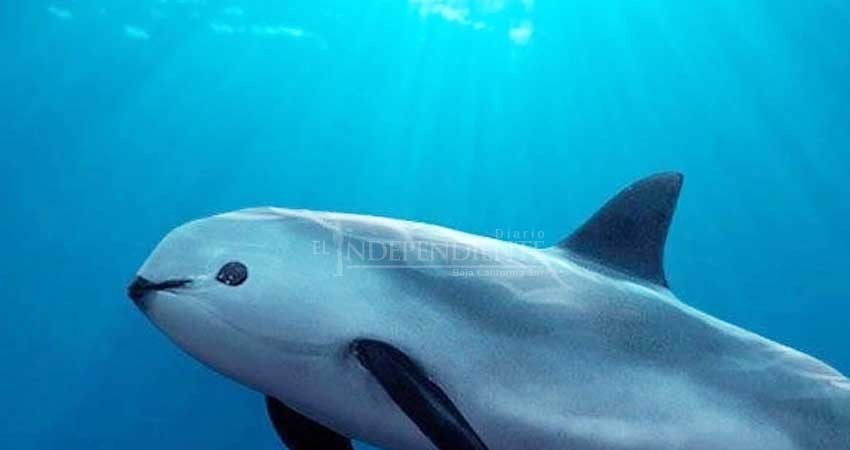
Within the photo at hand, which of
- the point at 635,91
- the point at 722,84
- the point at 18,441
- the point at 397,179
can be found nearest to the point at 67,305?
the point at 18,441

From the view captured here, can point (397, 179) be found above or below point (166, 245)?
above

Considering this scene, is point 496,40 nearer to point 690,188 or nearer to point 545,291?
point 690,188

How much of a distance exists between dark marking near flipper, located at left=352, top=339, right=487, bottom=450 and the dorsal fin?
1.84 metres

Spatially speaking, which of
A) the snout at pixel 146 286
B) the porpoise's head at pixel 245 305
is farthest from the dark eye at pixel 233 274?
the snout at pixel 146 286

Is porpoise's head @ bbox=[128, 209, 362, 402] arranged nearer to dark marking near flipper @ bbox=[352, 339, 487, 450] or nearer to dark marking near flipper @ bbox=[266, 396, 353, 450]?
dark marking near flipper @ bbox=[352, 339, 487, 450]

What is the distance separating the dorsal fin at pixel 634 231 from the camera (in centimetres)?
482

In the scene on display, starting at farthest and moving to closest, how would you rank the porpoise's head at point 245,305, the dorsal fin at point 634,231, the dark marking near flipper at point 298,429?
the dorsal fin at point 634,231
the dark marking near flipper at point 298,429
the porpoise's head at point 245,305

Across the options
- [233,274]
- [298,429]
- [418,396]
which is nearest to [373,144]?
[298,429]

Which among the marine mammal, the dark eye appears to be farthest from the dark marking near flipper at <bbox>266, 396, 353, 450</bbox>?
the dark eye

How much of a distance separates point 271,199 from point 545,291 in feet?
124

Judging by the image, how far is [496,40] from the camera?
99.3ft

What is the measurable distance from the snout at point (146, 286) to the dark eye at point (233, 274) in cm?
14

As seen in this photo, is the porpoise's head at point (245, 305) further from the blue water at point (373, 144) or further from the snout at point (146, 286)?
the blue water at point (373, 144)

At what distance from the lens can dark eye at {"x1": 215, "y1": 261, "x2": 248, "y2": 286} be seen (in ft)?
11.2
